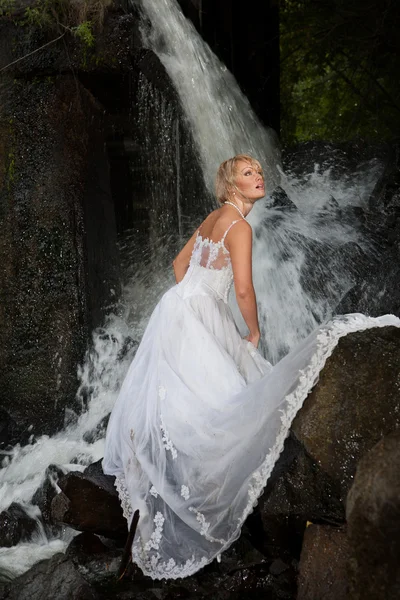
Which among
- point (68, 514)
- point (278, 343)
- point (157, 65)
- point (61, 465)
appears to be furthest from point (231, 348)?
point (157, 65)

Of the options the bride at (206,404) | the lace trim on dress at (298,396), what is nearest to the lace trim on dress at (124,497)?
the bride at (206,404)

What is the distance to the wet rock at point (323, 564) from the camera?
3094 millimetres

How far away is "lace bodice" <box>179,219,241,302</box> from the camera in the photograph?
13.8ft

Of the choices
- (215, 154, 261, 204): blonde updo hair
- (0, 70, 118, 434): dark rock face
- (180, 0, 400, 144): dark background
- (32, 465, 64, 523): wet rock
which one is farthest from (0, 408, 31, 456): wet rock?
(180, 0, 400, 144): dark background

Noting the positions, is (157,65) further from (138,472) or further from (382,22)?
(382,22)

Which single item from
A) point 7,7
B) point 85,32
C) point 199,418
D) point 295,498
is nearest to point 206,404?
point 199,418

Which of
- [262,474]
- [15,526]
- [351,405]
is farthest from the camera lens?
[15,526]

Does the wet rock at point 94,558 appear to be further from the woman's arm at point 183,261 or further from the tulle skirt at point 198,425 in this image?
the woman's arm at point 183,261

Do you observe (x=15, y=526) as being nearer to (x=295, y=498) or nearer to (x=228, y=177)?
(x=295, y=498)

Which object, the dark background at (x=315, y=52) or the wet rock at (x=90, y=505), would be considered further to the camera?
the dark background at (x=315, y=52)

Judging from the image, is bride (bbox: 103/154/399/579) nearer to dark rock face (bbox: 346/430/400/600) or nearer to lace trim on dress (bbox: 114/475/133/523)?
lace trim on dress (bbox: 114/475/133/523)

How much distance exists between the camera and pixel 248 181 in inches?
164

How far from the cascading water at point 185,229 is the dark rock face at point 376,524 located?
3592mm

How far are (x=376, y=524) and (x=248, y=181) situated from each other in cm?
244
